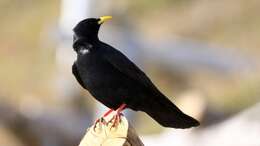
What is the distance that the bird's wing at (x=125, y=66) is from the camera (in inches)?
228

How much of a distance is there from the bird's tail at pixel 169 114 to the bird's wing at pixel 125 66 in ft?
0.50

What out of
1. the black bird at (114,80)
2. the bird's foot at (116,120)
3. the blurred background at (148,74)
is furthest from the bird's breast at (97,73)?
the blurred background at (148,74)

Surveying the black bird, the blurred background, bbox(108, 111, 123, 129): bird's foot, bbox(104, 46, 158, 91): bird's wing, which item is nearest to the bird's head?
the black bird

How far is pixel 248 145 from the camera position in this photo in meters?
9.02

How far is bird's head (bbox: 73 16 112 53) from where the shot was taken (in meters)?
6.02

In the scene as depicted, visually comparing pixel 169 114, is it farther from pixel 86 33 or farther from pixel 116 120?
pixel 86 33

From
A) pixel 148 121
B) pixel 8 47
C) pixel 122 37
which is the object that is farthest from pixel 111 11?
pixel 8 47

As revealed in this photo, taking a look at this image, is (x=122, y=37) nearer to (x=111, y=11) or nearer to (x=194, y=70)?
(x=111, y=11)

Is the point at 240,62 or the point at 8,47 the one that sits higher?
the point at 240,62

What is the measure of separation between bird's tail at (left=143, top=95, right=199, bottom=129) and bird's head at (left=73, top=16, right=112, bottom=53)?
0.55m

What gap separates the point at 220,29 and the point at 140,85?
1900cm

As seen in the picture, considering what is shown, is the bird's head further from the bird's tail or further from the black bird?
the bird's tail

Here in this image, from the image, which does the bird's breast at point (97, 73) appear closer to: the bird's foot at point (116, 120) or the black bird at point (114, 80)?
the black bird at point (114, 80)

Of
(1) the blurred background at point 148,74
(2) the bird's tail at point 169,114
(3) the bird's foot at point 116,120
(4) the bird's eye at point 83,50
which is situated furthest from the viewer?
(1) the blurred background at point 148,74
